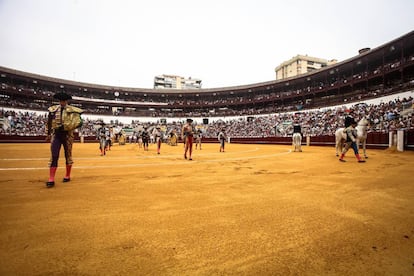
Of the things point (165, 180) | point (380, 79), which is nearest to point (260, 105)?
point (380, 79)

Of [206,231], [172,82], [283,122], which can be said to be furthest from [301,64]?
[206,231]

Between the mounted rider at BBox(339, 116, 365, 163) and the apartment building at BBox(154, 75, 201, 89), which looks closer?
the mounted rider at BBox(339, 116, 365, 163)

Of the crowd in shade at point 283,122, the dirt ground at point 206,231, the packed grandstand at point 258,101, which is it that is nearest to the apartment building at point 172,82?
the packed grandstand at point 258,101

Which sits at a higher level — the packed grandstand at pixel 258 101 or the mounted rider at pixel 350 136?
the packed grandstand at pixel 258 101

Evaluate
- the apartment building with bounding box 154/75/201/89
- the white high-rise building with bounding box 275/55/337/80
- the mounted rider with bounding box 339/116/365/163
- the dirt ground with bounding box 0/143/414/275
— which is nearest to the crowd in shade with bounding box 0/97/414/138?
the mounted rider with bounding box 339/116/365/163

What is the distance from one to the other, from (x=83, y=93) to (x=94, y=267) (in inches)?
2032

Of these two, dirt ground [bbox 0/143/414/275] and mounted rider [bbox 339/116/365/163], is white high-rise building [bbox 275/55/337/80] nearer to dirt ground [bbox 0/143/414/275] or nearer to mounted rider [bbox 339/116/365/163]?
mounted rider [bbox 339/116/365/163]

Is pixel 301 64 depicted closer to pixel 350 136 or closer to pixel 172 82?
pixel 172 82

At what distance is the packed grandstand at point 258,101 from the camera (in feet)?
75.6

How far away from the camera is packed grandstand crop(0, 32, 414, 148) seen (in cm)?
2303

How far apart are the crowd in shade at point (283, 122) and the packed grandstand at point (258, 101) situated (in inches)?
2.9

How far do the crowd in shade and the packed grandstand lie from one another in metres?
0.07

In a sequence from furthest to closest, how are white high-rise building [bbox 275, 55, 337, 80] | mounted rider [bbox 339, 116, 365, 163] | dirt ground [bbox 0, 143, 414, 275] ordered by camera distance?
white high-rise building [bbox 275, 55, 337, 80], mounted rider [bbox 339, 116, 365, 163], dirt ground [bbox 0, 143, 414, 275]

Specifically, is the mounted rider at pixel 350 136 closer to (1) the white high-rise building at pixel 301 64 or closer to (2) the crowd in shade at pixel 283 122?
(2) the crowd in shade at pixel 283 122
